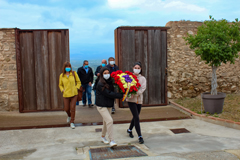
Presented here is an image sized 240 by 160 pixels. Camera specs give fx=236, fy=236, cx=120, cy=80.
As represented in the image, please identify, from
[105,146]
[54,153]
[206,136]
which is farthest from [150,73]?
[54,153]

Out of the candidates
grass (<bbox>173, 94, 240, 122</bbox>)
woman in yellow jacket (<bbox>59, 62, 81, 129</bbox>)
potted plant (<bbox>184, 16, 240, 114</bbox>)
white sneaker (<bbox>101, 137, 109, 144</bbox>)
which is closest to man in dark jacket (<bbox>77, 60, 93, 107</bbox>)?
woman in yellow jacket (<bbox>59, 62, 81, 129</bbox>)

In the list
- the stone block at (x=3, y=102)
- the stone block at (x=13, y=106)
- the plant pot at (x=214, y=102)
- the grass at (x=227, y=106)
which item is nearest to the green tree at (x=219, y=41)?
the plant pot at (x=214, y=102)

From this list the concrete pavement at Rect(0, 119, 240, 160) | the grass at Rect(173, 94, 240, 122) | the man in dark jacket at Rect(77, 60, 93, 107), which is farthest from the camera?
the man in dark jacket at Rect(77, 60, 93, 107)

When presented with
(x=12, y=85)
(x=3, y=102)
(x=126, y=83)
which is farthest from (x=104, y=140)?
(x=3, y=102)

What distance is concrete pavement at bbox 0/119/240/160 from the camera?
14.1 feet

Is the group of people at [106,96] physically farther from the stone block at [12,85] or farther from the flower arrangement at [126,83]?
the stone block at [12,85]

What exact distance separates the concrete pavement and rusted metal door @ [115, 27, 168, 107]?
219cm

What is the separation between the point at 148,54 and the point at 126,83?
13.3 ft

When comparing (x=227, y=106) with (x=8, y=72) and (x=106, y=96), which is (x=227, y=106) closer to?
(x=106, y=96)

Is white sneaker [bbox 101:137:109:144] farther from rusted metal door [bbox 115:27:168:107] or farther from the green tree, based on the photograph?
the green tree

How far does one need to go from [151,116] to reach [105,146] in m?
2.66

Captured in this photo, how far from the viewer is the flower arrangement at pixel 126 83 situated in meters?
4.59

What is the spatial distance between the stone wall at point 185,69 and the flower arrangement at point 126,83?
4.29 m

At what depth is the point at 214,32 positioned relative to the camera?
6.80 m
